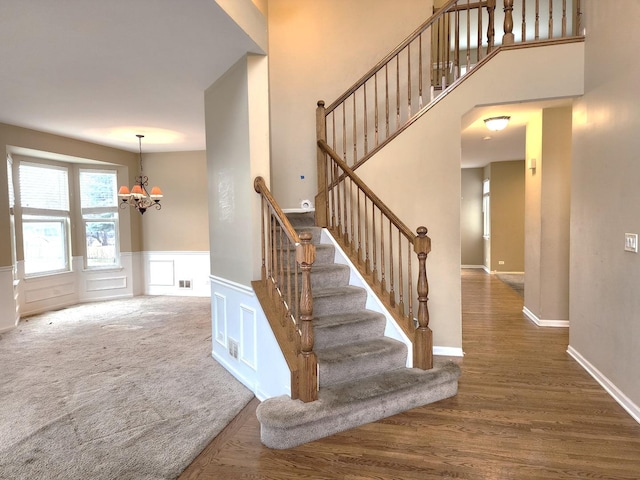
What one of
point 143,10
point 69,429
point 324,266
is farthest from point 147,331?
point 143,10

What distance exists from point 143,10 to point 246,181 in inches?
52.8

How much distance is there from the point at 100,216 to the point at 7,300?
7.40ft

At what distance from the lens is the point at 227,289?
352 cm

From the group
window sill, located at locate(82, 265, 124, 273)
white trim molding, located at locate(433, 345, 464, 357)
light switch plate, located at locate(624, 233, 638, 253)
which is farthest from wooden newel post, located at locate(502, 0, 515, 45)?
window sill, located at locate(82, 265, 124, 273)

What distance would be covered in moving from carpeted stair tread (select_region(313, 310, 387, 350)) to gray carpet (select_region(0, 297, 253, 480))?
2.54 ft

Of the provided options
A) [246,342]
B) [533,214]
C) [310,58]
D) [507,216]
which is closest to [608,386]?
[533,214]

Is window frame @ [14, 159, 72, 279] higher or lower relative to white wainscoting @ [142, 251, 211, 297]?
higher

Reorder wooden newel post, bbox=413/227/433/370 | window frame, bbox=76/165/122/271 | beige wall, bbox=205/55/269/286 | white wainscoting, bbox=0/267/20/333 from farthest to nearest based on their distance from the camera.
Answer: window frame, bbox=76/165/122/271 < white wainscoting, bbox=0/267/20/333 < beige wall, bbox=205/55/269/286 < wooden newel post, bbox=413/227/433/370

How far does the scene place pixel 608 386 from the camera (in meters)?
2.87

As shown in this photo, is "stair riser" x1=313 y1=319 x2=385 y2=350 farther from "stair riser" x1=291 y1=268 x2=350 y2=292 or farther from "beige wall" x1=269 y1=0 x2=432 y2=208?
"beige wall" x1=269 y1=0 x2=432 y2=208

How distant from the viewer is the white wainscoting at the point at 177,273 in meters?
7.16

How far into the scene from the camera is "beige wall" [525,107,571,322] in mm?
4492

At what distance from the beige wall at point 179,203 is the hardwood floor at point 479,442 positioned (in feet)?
16.3

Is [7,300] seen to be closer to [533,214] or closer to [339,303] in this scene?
[339,303]
